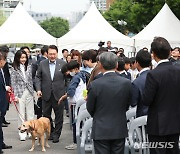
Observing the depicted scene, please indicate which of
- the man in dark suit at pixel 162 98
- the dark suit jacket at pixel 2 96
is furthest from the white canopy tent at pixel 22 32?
the man in dark suit at pixel 162 98

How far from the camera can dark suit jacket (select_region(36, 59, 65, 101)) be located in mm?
7762

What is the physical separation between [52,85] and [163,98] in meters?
3.83

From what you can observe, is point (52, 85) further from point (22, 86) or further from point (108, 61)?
point (108, 61)

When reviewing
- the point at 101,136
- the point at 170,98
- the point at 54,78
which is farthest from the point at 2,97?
the point at 170,98

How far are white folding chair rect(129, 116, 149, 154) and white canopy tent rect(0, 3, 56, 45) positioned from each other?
12.4 m

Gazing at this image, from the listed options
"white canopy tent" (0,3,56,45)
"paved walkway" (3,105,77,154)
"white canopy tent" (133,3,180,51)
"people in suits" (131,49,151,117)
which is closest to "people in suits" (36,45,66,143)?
"paved walkway" (3,105,77,154)

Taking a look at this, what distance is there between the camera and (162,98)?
13.9ft

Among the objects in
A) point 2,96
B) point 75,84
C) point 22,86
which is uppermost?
point 75,84

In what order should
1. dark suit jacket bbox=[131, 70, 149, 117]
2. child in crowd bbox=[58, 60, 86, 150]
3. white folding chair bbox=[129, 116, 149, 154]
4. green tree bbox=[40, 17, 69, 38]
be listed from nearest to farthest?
dark suit jacket bbox=[131, 70, 149, 117], white folding chair bbox=[129, 116, 149, 154], child in crowd bbox=[58, 60, 86, 150], green tree bbox=[40, 17, 69, 38]

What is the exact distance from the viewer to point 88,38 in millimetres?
17719

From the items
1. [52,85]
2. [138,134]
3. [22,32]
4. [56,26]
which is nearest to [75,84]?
[52,85]

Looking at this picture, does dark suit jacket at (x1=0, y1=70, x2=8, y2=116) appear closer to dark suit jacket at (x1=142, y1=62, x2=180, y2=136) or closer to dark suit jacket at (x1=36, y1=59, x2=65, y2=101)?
dark suit jacket at (x1=36, y1=59, x2=65, y2=101)

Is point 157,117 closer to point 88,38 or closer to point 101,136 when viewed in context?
point 101,136

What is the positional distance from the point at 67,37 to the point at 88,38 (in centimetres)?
101
